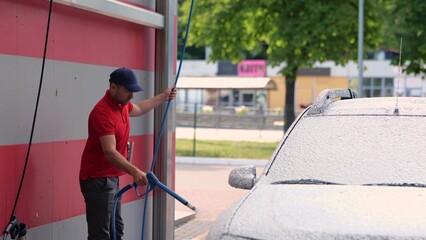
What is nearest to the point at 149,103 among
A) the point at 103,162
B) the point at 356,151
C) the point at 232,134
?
the point at 103,162

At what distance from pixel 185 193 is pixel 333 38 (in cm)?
1386

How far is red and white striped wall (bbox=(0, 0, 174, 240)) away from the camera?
6277 millimetres

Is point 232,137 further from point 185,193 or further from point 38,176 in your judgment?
point 38,176

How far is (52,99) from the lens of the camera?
689cm

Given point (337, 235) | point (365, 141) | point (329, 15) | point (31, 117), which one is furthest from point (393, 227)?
point (329, 15)

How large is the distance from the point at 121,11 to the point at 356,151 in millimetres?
2911

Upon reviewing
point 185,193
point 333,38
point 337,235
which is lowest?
point 185,193

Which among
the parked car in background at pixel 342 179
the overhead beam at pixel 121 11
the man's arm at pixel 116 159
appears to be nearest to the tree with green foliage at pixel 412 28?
the overhead beam at pixel 121 11

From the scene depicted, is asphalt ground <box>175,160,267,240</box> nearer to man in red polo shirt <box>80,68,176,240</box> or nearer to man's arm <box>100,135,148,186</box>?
man in red polo shirt <box>80,68,176,240</box>

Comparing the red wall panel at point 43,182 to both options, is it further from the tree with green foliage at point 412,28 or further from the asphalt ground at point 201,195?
the tree with green foliage at point 412,28

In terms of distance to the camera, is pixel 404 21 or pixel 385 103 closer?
pixel 385 103

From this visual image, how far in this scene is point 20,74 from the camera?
6.40m

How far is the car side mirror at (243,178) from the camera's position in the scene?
6.03 metres

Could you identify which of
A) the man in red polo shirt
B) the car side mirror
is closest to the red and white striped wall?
the man in red polo shirt
